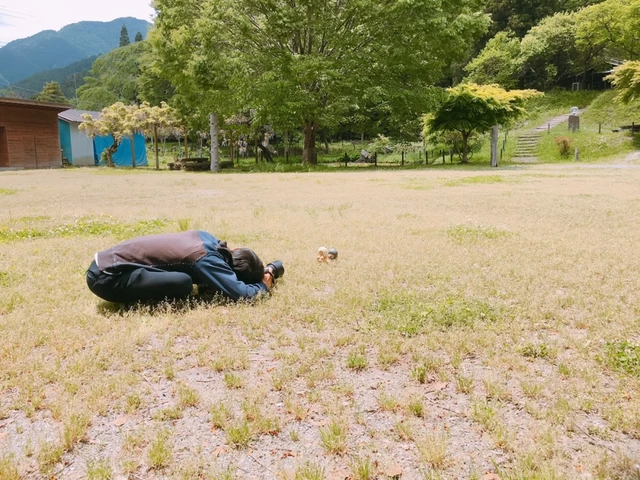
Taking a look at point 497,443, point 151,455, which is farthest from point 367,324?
point 151,455

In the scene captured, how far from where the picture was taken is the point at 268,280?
14.0ft

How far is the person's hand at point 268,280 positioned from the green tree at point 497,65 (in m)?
36.0

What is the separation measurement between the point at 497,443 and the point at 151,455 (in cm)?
161

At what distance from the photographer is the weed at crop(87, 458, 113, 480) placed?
77.3 inches

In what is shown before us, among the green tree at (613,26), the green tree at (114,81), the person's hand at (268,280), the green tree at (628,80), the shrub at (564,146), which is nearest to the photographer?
the person's hand at (268,280)

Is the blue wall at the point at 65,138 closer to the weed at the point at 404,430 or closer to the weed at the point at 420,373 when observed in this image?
the weed at the point at 420,373

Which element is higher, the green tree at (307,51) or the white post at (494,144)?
the green tree at (307,51)

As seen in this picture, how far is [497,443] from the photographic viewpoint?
214 centimetres

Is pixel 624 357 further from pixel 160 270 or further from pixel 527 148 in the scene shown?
pixel 527 148

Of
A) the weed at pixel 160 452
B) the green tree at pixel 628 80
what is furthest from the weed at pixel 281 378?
the green tree at pixel 628 80

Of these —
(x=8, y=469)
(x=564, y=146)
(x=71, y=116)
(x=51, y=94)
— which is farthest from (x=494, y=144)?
(x=51, y=94)

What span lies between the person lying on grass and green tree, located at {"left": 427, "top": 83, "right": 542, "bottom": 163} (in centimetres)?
2148

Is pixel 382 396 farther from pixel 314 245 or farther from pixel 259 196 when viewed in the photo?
pixel 259 196

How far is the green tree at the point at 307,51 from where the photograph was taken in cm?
2202
